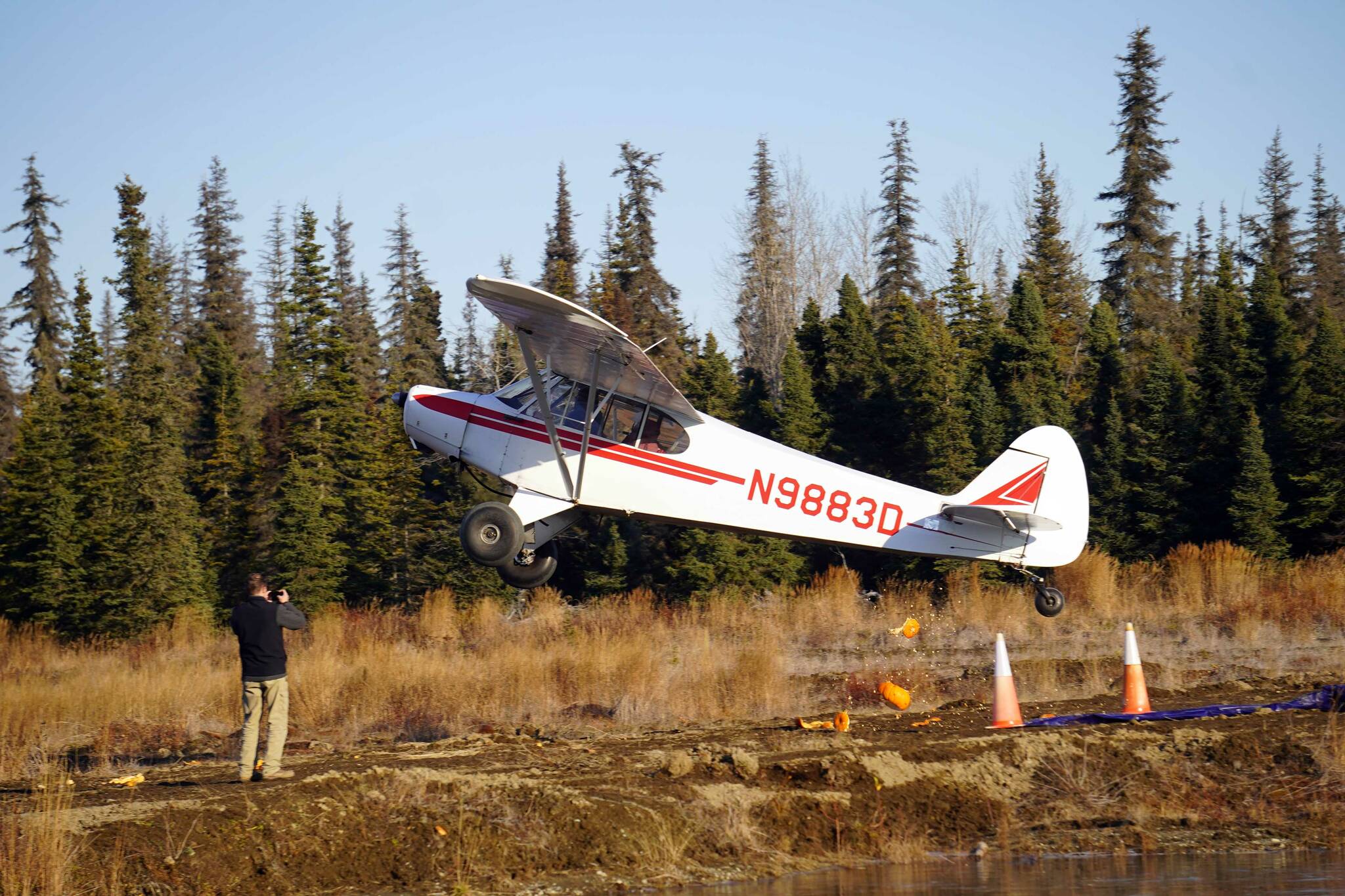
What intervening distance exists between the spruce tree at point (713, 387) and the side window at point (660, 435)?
18848mm

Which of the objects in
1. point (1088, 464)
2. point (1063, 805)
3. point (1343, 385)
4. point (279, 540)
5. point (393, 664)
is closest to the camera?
point (1063, 805)

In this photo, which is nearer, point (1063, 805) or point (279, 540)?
point (1063, 805)

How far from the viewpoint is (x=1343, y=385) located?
25.6 meters

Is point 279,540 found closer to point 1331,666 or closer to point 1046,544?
point 1046,544

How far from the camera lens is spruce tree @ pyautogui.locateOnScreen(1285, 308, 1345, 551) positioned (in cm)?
2494

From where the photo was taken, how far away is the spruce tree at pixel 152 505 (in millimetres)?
30875

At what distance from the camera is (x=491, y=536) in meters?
14.0

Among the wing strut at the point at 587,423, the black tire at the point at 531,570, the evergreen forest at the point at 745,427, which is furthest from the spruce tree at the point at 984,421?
the wing strut at the point at 587,423

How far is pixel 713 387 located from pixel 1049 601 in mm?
20079

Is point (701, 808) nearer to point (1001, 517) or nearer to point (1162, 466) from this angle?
point (1001, 517)

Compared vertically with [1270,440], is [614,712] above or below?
below

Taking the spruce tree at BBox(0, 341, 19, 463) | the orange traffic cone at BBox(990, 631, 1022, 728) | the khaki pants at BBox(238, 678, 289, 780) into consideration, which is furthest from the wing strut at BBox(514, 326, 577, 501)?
the spruce tree at BBox(0, 341, 19, 463)

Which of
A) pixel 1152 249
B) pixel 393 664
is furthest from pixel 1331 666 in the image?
pixel 1152 249

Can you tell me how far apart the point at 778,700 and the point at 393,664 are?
4.83m
